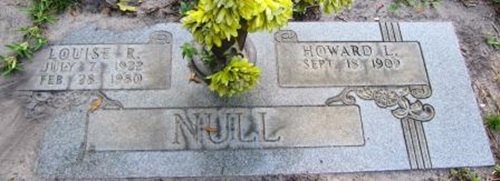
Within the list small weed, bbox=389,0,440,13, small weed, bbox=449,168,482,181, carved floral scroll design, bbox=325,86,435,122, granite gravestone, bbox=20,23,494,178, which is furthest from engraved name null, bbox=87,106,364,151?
small weed, bbox=389,0,440,13

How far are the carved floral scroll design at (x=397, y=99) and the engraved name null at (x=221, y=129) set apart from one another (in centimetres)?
14

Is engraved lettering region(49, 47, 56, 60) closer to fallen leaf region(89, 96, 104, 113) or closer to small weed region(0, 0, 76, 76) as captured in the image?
small weed region(0, 0, 76, 76)

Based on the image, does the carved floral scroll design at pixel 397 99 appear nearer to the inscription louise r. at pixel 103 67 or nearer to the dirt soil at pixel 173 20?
the dirt soil at pixel 173 20

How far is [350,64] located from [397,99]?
15.8 inches

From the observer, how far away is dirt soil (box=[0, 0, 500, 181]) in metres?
3.27

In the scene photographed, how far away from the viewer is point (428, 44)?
3.83 metres

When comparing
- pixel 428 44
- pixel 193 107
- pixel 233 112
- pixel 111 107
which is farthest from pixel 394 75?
pixel 111 107

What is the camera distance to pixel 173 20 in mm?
3895

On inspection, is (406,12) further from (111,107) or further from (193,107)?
(111,107)

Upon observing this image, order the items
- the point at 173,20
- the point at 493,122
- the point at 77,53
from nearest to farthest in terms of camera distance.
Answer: the point at 493,122 < the point at 77,53 < the point at 173,20

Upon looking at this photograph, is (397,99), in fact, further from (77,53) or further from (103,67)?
(77,53)

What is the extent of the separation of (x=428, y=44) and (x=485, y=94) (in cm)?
52

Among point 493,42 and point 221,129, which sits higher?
point 493,42

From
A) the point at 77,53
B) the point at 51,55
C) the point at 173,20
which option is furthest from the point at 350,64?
the point at 51,55
